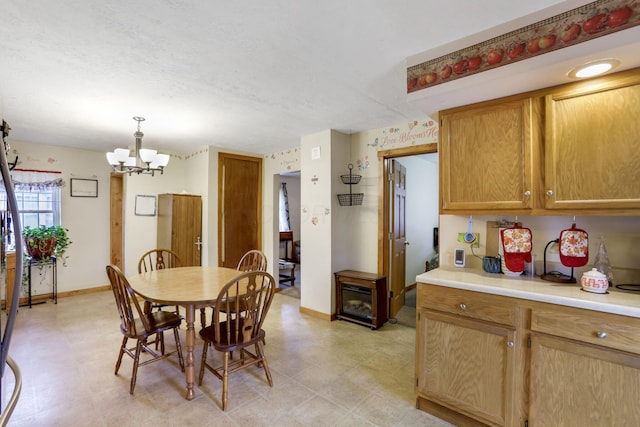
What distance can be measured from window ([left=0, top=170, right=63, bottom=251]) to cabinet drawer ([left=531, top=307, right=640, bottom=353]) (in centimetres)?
602

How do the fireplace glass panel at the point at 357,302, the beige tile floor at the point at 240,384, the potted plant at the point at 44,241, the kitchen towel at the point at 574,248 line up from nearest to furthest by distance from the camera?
1. the kitchen towel at the point at 574,248
2. the beige tile floor at the point at 240,384
3. the fireplace glass panel at the point at 357,302
4. the potted plant at the point at 44,241

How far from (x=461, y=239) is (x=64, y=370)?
340 centimetres

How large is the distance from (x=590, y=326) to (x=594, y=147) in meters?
0.97

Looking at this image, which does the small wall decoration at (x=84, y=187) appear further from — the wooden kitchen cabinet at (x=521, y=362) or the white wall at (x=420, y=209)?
the wooden kitchen cabinet at (x=521, y=362)

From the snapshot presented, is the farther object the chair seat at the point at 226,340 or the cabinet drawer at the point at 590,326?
the chair seat at the point at 226,340

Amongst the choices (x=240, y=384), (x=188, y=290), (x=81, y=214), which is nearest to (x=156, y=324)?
(x=188, y=290)

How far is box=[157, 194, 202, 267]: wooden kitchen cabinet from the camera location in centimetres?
449

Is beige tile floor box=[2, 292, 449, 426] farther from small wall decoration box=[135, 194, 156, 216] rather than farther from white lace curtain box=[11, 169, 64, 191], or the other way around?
white lace curtain box=[11, 169, 64, 191]

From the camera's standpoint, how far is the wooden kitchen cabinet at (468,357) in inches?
68.8

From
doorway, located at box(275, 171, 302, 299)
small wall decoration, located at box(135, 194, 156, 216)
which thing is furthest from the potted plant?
doorway, located at box(275, 171, 302, 299)

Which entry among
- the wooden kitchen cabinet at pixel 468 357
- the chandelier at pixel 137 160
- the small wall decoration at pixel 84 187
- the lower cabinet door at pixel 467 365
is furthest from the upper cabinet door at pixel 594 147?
the small wall decoration at pixel 84 187

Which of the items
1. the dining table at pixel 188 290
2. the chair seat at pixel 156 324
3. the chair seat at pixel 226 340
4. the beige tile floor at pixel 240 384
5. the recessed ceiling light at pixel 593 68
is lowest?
the beige tile floor at pixel 240 384

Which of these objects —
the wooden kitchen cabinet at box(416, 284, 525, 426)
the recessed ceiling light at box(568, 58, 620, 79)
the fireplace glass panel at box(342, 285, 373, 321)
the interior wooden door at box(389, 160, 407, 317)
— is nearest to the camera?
the recessed ceiling light at box(568, 58, 620, 79)

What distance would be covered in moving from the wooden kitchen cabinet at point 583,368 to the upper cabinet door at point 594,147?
2.15 feet
